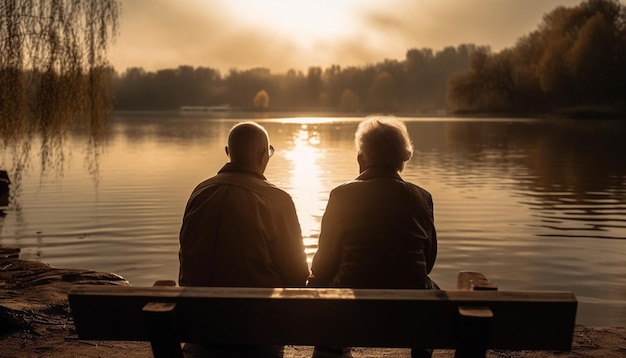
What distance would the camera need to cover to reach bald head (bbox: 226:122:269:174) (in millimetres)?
3721

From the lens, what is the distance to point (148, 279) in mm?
8758

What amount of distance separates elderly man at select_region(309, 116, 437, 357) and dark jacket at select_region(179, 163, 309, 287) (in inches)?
11.1

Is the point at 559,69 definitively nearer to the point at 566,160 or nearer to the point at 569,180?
the point at 566,160

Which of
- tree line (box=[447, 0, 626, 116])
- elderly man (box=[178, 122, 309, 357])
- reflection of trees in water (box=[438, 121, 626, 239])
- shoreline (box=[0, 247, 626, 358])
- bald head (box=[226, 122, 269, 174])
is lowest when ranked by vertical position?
reflection of trees in water (box=[438, 121, 626, 239])

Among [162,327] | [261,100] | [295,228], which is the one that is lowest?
[162,327]

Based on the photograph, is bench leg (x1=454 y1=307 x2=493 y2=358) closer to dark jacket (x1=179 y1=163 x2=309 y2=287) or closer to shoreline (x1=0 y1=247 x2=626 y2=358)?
dark jacket (x1=179 y1=163 x2=309 y2=287)

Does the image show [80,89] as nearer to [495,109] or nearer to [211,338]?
[211,338]

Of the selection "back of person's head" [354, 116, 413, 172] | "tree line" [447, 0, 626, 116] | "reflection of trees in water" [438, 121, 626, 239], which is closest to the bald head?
"back of person's head" [354, 116, 413, 172]

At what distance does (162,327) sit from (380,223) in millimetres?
1289

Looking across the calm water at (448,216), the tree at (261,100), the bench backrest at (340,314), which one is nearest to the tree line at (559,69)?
the calm water at (448,216)

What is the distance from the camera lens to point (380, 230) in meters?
3.68

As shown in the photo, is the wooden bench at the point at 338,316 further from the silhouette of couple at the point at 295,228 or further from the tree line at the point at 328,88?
the tree line at the point at 328,88

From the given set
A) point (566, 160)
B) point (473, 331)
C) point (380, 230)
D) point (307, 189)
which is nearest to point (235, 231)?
point (380, 230)

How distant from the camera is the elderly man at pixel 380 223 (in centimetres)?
367
